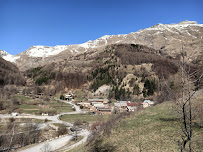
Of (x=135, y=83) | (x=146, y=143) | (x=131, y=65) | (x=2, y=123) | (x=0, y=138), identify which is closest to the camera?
(x=146, y=143)

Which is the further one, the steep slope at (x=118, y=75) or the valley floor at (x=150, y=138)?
the steep slope at (x=118, y=75)

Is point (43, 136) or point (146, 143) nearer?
point (146, 143)

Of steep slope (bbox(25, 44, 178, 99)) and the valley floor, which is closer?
the valley floor

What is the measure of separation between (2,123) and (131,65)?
112 m

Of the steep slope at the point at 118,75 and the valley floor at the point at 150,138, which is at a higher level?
the steep slope at the point at 118,75

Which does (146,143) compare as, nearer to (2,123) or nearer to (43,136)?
(43,136)

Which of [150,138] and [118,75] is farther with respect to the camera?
[118,75]

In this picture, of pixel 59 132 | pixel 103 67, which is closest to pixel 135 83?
pixel 103 67

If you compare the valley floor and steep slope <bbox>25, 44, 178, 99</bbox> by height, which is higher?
steep slope <bbox>25, 44, 178, 99</bbox>

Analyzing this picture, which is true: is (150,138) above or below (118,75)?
below

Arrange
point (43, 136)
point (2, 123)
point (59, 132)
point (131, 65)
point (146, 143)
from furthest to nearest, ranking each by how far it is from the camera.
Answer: point (131, 65) → point (2, 123) → point (59, 132) → point (43, 136) → point (146, 143)

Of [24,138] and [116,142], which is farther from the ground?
[116,142]

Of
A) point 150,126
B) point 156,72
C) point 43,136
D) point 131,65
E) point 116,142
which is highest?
point 131,65

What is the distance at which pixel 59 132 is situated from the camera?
35375mm
